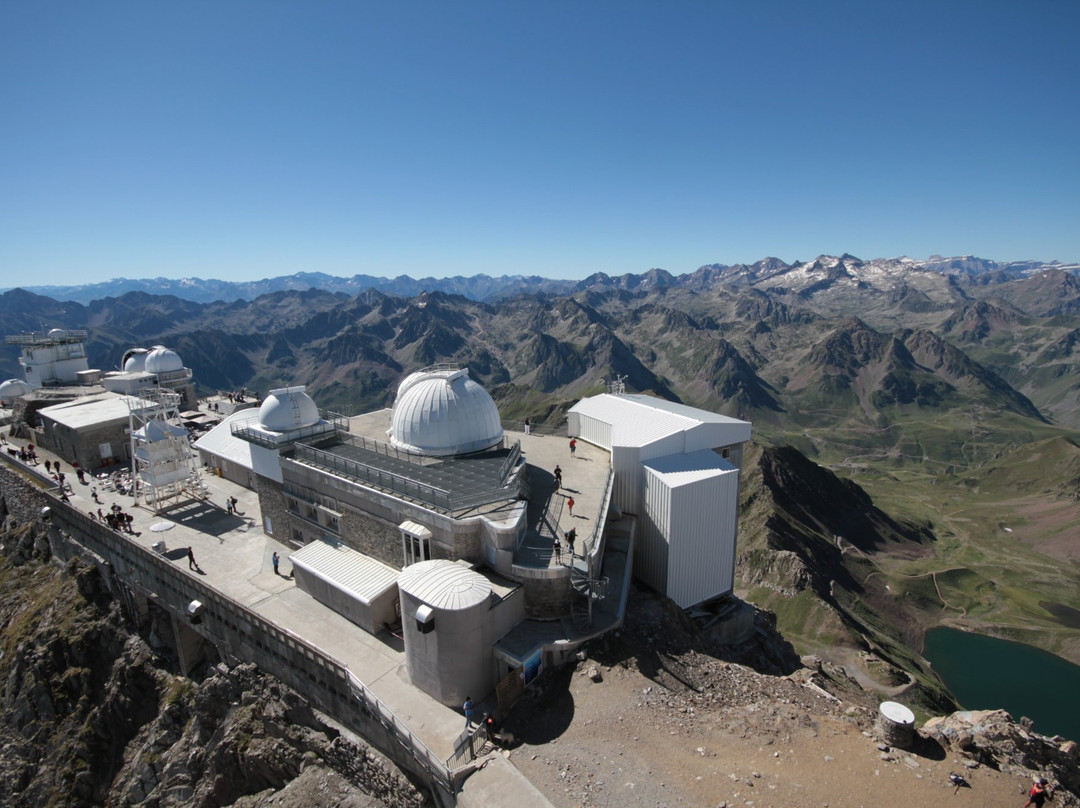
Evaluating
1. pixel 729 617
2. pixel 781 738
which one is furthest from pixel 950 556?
pixel 781 738

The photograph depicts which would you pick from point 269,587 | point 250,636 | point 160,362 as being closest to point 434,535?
point 250,636

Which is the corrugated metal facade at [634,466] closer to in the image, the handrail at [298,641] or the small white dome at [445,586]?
the small white dome at [445,586]

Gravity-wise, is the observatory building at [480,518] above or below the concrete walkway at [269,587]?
above

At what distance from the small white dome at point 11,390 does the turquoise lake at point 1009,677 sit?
12024 centimetres

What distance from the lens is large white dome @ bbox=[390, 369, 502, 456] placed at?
33.4 m

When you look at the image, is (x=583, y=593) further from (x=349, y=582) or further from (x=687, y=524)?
(x=349, y=582)

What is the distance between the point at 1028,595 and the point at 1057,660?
23.7 m

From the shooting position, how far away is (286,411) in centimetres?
3509

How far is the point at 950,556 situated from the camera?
4811 inches

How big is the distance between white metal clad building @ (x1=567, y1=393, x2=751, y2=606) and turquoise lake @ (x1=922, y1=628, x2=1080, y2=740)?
60162 mm

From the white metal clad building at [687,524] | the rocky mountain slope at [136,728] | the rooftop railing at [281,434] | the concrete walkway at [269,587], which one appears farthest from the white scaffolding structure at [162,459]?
the white metal clad building at [687,524]

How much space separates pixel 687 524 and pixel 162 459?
3758cm

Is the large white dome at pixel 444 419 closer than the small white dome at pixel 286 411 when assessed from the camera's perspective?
Yes

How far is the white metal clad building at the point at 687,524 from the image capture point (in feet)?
102
